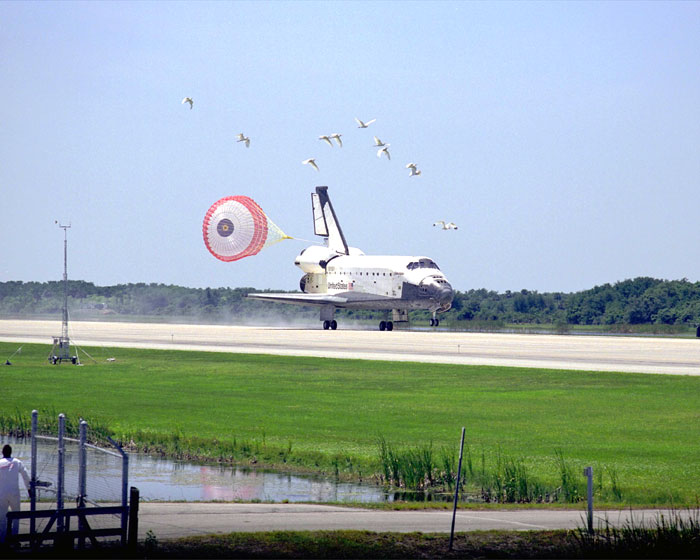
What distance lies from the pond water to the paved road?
2502mm

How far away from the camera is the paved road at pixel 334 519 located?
54.6 ft

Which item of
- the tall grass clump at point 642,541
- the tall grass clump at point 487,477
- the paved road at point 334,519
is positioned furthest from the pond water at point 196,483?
the tall grass clump at point 642,541

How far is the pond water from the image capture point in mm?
22156

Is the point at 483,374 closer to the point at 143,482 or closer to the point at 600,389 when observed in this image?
the point at 600,389

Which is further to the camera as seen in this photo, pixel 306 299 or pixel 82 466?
pixel 306 299

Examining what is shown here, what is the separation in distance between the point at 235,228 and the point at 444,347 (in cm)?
2783

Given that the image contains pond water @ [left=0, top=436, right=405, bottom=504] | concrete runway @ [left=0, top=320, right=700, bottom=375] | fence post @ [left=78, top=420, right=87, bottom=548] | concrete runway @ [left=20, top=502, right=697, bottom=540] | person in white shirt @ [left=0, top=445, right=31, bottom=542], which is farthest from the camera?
concrete runway @ [left=0, top=320, right=700, bottom=375]

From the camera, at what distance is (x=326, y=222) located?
3962 inches

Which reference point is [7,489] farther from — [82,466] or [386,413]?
[386,413]

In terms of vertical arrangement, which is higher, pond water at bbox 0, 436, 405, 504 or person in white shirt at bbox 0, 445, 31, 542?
person in white shirt at bbox 0, 445, 31, 542

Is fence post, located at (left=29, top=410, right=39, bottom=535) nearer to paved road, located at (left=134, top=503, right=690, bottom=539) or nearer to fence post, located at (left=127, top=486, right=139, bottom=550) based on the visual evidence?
paved road, located at (left=134, top=503, right=690, bottom=539)

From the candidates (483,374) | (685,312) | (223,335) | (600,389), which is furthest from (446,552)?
(685,312)

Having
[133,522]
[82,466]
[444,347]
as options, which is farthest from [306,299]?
[133,522]

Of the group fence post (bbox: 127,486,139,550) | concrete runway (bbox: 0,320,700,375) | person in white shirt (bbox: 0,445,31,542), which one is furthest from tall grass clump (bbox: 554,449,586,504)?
concrete runway (bbox: 0,320,700,375)
